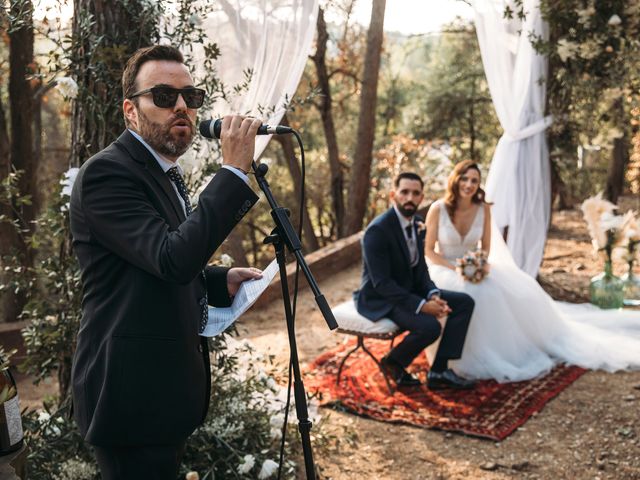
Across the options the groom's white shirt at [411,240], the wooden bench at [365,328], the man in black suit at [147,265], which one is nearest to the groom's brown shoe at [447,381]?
the wooden bench at [365,328]

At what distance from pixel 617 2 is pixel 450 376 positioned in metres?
3.52

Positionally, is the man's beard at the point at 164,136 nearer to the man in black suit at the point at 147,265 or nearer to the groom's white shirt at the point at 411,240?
the man in black suit at the point at 147,265

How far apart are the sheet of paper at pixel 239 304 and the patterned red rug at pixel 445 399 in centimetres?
192

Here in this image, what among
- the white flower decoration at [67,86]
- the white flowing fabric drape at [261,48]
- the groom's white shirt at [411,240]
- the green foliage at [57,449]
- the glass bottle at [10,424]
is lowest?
the green foliage at [57,449]

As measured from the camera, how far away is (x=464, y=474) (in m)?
3.64

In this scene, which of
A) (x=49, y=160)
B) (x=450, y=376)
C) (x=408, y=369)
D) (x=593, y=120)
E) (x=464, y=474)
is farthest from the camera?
(x=49, y=160)

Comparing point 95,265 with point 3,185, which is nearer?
point 95,265

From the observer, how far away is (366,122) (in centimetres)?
962

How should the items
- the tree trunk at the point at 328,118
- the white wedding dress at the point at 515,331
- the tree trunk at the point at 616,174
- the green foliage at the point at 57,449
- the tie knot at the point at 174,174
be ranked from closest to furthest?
the tie knot at the point at 174,174, the green foliage at the point at 57,449, the white wedding dress at the point at 515,331, the tree trunk at the point at 328,118, the tree trunk at the point at 616,174

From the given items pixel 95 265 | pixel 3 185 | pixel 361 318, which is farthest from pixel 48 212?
pixel 361 318

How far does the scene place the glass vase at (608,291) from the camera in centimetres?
618

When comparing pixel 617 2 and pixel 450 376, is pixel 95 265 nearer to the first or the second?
pixel 450 376

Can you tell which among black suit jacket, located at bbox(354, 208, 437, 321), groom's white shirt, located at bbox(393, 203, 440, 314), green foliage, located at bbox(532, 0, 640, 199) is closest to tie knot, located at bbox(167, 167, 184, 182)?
black suit jacket, located at bbox(354, 208, 437, 321)

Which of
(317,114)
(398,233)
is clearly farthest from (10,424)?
(317,114)
